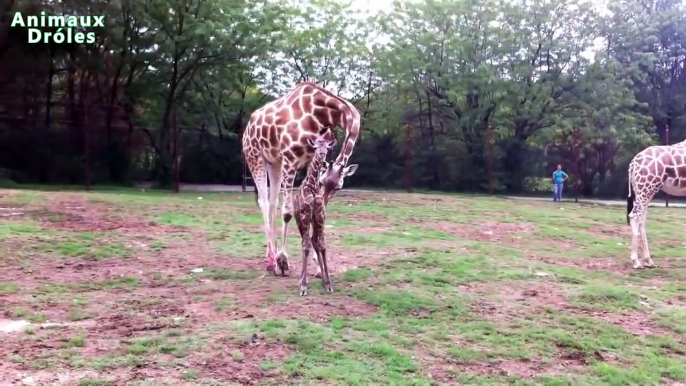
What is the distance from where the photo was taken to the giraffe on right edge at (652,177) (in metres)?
10.6

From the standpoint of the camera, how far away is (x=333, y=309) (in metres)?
6.48

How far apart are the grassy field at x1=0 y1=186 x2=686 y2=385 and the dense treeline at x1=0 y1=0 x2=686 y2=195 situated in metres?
13.2

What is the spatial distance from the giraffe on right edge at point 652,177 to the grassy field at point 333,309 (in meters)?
0.90

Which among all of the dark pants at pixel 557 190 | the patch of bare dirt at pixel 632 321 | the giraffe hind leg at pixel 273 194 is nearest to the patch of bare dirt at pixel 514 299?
the patch of bare dirt at pixel 632 321

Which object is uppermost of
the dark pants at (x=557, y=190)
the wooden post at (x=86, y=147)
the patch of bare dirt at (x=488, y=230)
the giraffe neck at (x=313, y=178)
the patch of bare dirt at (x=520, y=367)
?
the wooden post at (x=86, y=147)

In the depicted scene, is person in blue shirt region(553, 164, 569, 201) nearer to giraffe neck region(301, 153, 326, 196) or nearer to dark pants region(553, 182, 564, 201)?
dark pants region(553, 182, 564, 201)

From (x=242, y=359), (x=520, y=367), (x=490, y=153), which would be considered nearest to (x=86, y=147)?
(x=490, y=153)

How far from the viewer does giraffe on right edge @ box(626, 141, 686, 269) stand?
10578mm

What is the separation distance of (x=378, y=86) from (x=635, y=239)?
2162cm

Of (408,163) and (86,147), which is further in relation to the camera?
(408,163)

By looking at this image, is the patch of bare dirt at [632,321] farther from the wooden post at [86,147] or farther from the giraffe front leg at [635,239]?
the wooden post at [86,147]

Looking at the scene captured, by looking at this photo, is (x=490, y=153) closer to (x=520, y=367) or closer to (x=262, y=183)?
(x=262, y=183)

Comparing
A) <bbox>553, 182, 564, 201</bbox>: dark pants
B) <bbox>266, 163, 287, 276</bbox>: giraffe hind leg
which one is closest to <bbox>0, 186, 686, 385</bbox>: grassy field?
<bbox>266, 163, 287, 276</bbox>: giraffe hind leg

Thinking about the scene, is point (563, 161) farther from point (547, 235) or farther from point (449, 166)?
point (547, 235)
